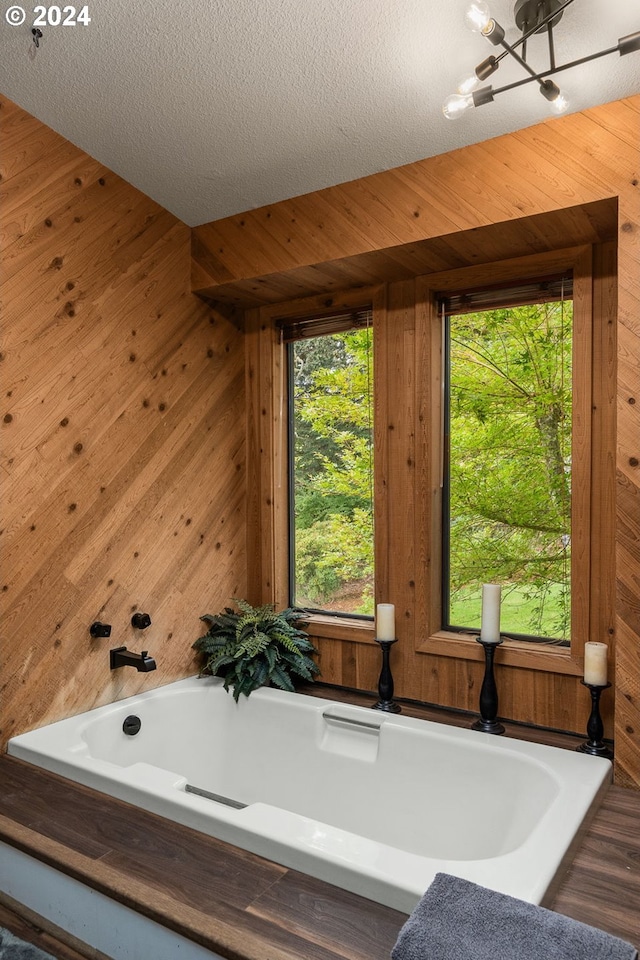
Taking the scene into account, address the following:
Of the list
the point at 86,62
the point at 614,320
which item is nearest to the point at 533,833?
the point at 614,320

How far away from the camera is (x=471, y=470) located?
267cm

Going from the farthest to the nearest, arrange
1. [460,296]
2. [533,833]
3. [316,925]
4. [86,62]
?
[460,296]
[86,62]
[533,833]
[316,925]

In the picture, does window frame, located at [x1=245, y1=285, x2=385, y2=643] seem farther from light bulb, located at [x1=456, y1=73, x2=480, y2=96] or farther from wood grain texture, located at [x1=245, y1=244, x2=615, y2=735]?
light bulb, located at [x1=456, y1=73, x2=480, y2=96]

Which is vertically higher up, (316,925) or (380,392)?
(380,392)

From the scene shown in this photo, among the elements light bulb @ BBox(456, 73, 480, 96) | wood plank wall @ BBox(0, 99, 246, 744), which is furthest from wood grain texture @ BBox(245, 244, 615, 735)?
light bulb @ BBox(456, 73, 480, 96)

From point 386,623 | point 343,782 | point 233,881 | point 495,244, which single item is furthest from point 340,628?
point 495,244

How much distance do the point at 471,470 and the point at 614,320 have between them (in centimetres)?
76

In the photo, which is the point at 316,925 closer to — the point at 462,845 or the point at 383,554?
the point at 462,845

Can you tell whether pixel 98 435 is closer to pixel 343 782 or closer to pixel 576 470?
pixel 343 782

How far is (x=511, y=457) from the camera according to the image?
8.47ft

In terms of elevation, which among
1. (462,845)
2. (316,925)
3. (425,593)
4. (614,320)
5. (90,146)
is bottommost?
(462,845)

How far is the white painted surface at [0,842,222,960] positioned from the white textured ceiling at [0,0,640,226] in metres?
2.29

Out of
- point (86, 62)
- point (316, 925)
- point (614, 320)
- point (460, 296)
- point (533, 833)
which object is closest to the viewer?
point (316, 925)

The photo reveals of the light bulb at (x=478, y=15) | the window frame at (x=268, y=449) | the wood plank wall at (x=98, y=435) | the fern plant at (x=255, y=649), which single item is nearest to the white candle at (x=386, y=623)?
the fern plant at (x=255, y=649)
